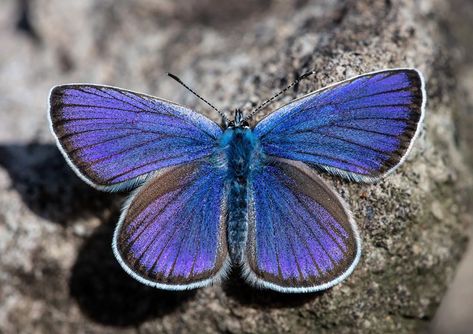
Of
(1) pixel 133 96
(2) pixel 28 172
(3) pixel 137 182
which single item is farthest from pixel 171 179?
(2) pixel 28 172

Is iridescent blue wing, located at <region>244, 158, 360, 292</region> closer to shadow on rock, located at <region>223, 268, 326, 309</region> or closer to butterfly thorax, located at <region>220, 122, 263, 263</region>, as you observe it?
butterfly thorax, located at <region>220, 122, 263, 263</region>

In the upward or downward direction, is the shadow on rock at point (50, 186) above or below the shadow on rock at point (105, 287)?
above

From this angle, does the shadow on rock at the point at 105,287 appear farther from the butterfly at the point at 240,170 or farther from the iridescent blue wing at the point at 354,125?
the iridescent blue wing at the point at 354,125

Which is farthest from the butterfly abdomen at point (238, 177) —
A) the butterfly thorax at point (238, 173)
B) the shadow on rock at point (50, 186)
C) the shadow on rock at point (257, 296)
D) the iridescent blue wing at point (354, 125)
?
the shadow on rock at point (50, 186)

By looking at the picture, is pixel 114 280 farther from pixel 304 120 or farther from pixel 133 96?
pixel 304 120

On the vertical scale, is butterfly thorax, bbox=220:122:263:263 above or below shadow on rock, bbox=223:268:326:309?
above

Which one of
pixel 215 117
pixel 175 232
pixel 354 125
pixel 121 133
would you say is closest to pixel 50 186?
pixel 121 133

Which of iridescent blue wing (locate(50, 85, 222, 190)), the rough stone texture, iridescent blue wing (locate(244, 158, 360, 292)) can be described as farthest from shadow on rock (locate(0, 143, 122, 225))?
iridescent blue wing (locate(244, 158, 360, 292))

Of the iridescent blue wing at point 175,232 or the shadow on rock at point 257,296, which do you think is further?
the shadow on rock at point 257,296
